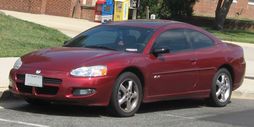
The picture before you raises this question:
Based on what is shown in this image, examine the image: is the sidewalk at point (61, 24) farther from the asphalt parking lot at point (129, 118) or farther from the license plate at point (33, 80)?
the license plate at point (33, 80)

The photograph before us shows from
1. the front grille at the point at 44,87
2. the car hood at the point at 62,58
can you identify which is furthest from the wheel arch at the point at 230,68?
the front grille at the point at 44,87

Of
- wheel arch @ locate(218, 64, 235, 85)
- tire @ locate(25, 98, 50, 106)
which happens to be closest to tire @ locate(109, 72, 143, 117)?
tire @ locate(25, 98, 50, 106)

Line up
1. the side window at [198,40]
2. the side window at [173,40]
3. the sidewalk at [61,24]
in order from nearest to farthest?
the side window at [173,40]
the side window at [198,40]
the sidewalk at [61,24]

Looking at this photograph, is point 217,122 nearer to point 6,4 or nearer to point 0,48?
point 0,48

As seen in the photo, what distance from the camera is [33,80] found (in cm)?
912

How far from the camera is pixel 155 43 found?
10.1 m

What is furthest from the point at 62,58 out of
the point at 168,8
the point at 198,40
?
the point at 168,8

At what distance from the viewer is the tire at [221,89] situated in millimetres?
11141

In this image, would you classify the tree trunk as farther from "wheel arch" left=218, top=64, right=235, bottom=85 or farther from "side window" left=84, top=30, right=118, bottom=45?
"side window" left=84, top=30, right=118, bottom=45

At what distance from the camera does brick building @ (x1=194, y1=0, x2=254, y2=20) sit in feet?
176

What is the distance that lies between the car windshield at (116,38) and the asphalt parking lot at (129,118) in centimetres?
102

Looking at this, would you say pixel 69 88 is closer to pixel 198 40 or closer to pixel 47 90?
pixel 47 90

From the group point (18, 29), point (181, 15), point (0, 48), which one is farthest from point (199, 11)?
point (0, 48)

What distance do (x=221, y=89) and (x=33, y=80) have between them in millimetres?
3724
